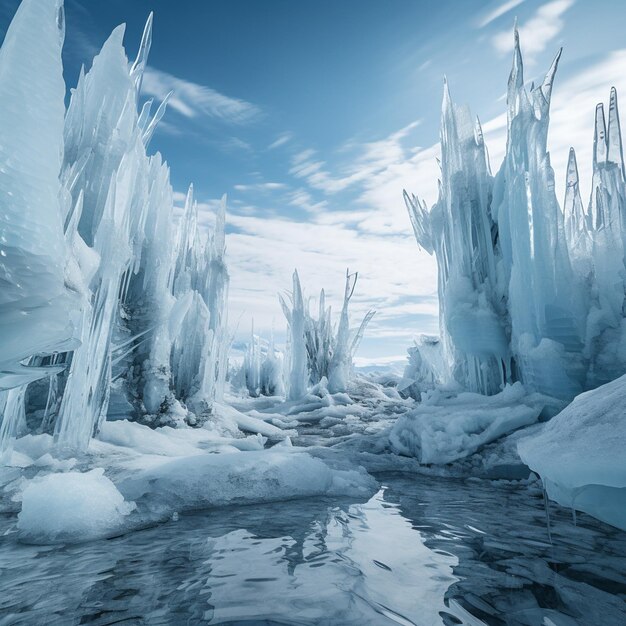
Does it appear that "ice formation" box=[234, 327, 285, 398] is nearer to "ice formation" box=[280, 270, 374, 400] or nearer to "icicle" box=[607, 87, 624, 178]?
"ice formation" box=[280, 270, 374, 400]

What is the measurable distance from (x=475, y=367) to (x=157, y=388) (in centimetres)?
819

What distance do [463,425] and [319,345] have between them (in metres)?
17.7

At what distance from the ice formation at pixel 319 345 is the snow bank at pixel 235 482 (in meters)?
14.8

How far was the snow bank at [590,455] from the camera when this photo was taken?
6.63 ft

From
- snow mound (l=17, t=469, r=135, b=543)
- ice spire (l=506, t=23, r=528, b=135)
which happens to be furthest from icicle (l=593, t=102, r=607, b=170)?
snow mound (l=17, t=469, r=135, b=543)

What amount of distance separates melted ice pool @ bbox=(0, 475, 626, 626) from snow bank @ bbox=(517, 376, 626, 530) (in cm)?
47

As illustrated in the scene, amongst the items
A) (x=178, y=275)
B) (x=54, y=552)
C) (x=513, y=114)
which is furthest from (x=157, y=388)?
(x=513, y=114)

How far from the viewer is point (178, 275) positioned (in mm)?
12727

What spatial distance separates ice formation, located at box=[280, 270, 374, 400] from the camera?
67.0ft

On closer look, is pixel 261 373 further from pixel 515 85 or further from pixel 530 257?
pixel 515 85

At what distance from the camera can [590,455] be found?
2.08 metres

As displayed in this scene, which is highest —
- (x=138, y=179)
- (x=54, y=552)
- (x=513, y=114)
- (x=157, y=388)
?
(x=513, y=114)

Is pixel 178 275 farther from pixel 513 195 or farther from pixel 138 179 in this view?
pixel 513 195

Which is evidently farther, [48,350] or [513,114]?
[513,114]
